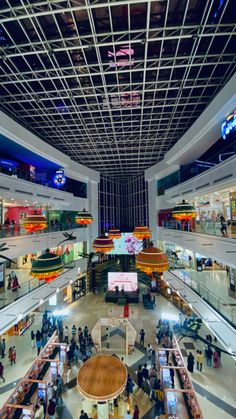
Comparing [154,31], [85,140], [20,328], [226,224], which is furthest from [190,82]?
[20,328]

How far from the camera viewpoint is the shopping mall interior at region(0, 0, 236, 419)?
26.6ft

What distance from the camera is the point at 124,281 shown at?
23.4 metres

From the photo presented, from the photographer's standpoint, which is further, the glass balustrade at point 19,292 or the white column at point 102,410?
the glass balustrade at point 19,292

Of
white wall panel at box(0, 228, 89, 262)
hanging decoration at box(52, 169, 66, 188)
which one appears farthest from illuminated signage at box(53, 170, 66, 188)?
white wall panel at box(0, 228, 89, 262)

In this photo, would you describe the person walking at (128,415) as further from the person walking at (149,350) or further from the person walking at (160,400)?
the person walking at (149,350)

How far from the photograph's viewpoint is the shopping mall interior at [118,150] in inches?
319

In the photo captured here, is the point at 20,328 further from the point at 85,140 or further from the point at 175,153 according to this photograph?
the point at 175,153

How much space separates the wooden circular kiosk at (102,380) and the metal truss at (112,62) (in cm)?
1378

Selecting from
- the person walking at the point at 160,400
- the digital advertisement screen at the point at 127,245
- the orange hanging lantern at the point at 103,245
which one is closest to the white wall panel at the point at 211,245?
Answer: the orange hanging lantern at the point at 103,245

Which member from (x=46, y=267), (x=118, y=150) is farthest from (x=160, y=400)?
(x=118, y=150)

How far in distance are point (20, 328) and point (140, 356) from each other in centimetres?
885

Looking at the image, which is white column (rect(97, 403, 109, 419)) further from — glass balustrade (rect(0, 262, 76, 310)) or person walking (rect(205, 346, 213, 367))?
person walking (rect(205, 346, 213, 367))

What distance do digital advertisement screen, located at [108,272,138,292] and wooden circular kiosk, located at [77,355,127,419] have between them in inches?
501

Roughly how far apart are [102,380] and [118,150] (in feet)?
57.5
